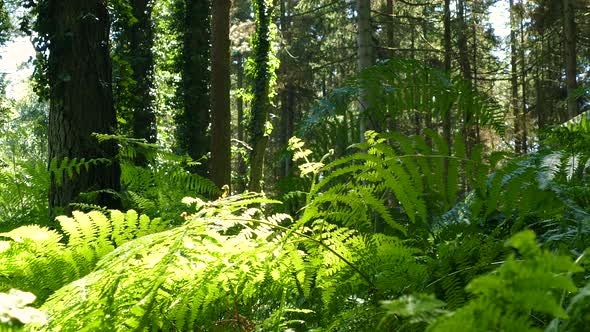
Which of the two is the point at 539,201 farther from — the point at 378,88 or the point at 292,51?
the point at 292,51

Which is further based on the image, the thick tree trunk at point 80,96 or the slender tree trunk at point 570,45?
the slender tree trunk at point 570,45

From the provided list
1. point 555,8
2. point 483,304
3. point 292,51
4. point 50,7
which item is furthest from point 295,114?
point 483,304

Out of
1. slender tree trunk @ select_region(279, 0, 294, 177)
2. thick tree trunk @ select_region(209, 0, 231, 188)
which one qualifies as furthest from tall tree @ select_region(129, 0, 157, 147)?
slender tree trunk @ select_region(279, 0, 294, 177)

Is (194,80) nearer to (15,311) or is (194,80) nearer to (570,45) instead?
(570,45)

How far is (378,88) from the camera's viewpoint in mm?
2645

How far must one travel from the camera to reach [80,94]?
4672mm

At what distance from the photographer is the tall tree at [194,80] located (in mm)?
13602

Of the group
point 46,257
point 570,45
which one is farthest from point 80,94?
point 570,45

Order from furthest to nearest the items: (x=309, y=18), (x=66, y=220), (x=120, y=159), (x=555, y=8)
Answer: (x=309, y=18) < (x=555, y=8) < (x=120, y=159) < (x=66, y=220)

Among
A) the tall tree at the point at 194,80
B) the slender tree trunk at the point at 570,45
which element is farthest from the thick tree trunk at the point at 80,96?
the slender tree trunk at the point at 570,45

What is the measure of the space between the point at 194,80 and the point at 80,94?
31.4 ft

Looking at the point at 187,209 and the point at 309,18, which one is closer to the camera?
the point at 187,209

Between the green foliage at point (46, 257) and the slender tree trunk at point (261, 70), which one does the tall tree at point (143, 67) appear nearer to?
the slender tree trunk at point (261, 70)

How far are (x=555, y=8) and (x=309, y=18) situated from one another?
11.6 meters
